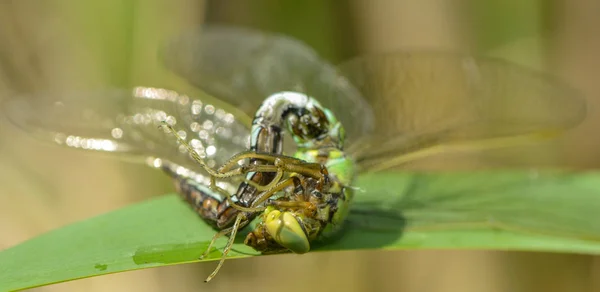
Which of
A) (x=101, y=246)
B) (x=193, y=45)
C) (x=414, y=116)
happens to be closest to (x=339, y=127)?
(x=414, y=116)

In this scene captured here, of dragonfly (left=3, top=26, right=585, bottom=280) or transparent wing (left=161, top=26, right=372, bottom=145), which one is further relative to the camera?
transparent wing (left=161, top=26, right=372, bottom=145)

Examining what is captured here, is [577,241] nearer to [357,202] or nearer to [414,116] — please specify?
[357,202]

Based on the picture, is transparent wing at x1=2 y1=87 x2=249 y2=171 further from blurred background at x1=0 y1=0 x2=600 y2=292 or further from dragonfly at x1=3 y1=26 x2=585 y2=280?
blurred background at x1=0 y1=0 x2=600 y2=292

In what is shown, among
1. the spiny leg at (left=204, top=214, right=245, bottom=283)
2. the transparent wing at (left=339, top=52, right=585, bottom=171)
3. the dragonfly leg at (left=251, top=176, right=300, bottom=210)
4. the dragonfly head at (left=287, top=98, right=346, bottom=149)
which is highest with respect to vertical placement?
the transparent wing at (left=339, top=52, right=585, bottom=171)

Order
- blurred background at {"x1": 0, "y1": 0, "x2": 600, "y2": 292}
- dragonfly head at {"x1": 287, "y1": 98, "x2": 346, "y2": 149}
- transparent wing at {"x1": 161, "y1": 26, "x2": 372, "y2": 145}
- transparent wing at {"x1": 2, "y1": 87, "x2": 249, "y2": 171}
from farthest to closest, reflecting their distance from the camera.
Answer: blurred background at {"x1": 0, "y1": 0, "x2": 600, "y2": 292}, transparent wing at {"x1": 161, "y1": 26, "x2": 372, "y2": 145}, transparent wing at {"x1": 2, "y1": 87, "x2": 249, "y2": 171}, dragonfly head at {"x1": 287, "y1": 98, "x2": 346, "y2": 149}

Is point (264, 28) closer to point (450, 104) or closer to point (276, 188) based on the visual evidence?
point (450, 104)

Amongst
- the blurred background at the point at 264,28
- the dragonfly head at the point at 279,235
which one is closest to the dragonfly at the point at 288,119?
the dragonfly head at the point at 279,235

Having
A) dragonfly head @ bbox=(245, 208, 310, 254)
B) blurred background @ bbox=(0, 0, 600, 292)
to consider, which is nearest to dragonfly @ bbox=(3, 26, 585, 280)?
dragonfly head @ bbox=(245, 208, 310, 254)
